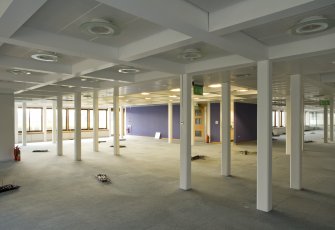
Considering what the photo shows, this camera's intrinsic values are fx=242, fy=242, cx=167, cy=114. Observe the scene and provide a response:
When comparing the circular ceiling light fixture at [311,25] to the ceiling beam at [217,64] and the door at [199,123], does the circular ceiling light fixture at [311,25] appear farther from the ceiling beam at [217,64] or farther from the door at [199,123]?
the door at [199,123]

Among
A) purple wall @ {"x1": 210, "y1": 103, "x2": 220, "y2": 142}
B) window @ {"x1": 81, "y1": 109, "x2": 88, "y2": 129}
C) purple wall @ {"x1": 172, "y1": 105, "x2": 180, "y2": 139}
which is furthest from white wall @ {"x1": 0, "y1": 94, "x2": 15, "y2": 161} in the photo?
purple wall @ {"x1": 210, "y1": 103, "x2": 220, "y2": 142}

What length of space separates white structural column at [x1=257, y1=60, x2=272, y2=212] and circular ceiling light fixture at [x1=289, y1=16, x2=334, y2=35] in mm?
1141

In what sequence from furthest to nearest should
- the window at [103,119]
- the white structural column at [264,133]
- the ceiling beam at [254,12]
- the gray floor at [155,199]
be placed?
the window at [103,119], the white structural column at [264,133], the gray floor at [155,199], the ceiling beam at [254,12]

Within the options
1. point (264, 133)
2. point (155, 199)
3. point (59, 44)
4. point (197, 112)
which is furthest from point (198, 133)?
point (59, 44)

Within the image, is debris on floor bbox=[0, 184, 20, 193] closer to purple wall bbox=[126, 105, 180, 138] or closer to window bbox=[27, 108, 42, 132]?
purple wall bbox=[126, 105, 180, 138]

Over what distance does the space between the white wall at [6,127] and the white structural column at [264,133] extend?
33.4 ft

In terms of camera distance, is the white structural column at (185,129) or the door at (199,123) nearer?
the white structural column at (185,129)

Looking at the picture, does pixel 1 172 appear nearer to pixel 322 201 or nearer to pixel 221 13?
pixel 221 13

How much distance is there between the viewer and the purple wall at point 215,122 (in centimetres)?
1689

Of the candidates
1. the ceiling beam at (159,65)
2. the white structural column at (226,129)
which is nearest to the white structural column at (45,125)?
the white structural column at (226,129)

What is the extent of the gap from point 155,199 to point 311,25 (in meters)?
4.26

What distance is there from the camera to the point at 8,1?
229cm

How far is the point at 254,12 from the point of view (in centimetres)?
262

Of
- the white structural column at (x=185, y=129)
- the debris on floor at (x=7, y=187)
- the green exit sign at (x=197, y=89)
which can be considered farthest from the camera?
the green exit sign at (x=197, y=89)
